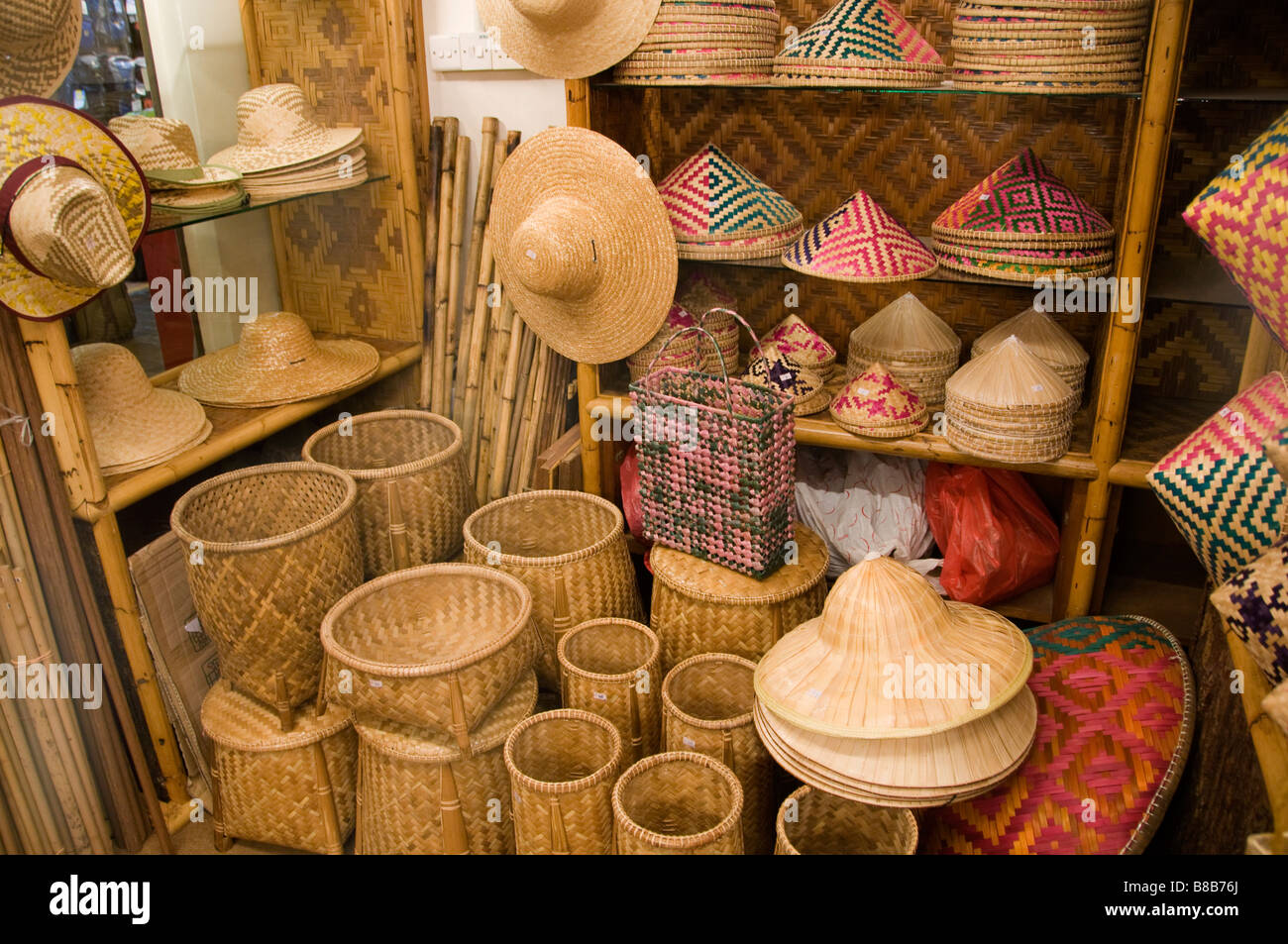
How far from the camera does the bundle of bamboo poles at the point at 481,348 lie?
2.98 m

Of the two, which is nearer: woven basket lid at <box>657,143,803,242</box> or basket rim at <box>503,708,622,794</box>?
basket rim at <box>503,708,622,794</box>

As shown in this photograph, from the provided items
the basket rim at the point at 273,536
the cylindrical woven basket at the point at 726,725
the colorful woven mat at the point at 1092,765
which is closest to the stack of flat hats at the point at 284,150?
the basket rim at the point at 273,536

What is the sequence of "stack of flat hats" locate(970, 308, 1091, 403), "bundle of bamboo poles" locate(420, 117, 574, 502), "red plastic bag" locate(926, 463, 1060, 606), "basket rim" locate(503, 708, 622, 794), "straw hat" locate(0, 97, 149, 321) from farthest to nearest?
Answer: "bundle of bamboo poles" locate(420, 117, 574, 502) < "red plastic bag" locate(926, 463, 1060, 606) < "stack of flat hats" locate(970, 308, 1091, 403) < "basket rim" locate(503, 708, 622, 794) < "straw hat" locate(0, 97, 149, 321)

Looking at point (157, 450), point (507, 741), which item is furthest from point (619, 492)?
point (157, 450)

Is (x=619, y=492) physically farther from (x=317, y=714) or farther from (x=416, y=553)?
(x=317, y=714)

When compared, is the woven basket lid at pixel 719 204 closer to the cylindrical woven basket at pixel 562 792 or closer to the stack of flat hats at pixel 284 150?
the stack of flat hats at pixel 284 150

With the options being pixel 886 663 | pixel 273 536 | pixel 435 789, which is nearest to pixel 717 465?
pixel 886 663

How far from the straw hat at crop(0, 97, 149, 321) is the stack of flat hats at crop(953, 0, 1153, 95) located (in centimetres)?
184

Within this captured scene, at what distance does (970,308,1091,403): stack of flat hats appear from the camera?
245 cm

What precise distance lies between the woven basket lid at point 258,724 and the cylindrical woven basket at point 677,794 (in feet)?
2.27

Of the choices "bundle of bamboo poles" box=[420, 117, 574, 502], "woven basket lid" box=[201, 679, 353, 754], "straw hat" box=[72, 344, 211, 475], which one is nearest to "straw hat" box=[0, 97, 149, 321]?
"straw hat" box=[72, 344, 211, 475]

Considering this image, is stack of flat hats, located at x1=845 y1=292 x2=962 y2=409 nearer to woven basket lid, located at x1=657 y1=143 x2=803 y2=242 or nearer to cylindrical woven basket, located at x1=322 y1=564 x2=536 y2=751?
woven basket lid, located at x1=657 y1=143 x2=803 y2=242

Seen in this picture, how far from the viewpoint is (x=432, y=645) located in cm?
246
